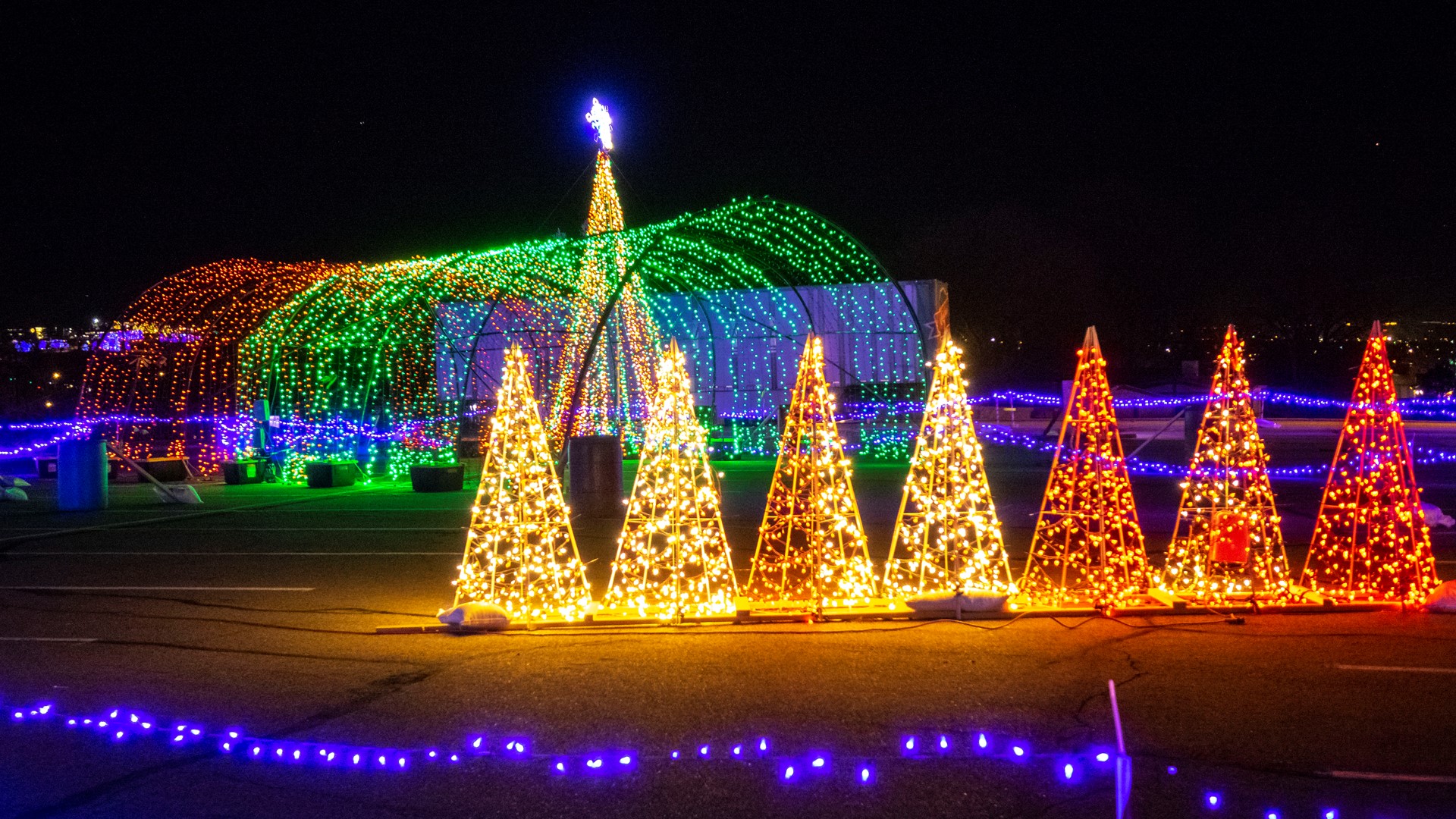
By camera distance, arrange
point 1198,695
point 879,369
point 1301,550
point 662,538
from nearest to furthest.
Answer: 1. point 1198,695
2. point 1301,550
3. point 662,538
4. point 879,369

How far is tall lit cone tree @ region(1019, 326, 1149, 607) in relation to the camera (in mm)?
7754

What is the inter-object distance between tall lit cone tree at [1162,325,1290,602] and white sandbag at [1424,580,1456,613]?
0.89 metres

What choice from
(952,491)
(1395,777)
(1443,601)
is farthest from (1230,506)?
(1395,777)

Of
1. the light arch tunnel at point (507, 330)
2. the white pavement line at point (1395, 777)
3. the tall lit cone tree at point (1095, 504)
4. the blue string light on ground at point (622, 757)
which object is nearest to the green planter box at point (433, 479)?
the light arch tunnel at point (507, 330)

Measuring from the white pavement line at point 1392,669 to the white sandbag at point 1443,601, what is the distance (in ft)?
5.63

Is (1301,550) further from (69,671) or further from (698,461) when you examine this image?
(69,671)

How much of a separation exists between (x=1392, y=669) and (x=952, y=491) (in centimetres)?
304

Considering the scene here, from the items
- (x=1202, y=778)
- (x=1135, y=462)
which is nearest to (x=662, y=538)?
(x=1202, y=778)

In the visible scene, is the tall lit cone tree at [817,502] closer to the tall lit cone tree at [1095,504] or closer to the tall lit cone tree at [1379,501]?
the tall lit cone tree at [1095,504]

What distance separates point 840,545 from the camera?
7.99 metres

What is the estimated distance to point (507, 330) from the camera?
2120 cm

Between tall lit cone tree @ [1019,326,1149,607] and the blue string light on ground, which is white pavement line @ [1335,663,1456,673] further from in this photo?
the blue string light on ground

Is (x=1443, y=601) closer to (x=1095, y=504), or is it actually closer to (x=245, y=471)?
(x=1095, y=504)

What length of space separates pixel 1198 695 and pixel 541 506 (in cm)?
454
